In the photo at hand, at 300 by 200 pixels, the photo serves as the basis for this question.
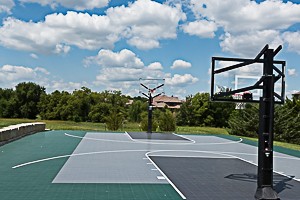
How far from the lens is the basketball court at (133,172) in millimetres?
6305

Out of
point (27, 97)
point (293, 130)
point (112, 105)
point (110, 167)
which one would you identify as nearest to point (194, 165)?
point (110, 167)

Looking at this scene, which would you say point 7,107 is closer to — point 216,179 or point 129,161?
point 129,161

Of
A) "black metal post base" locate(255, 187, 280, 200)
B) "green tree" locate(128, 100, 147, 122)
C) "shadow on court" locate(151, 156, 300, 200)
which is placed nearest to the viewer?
"black metal post base" locate(255, 187, 280, 200)

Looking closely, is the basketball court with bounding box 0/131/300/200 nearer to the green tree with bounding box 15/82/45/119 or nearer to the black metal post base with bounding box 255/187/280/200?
the black metal post base with bounding box 255/187/280/200

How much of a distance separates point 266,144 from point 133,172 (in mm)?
3204

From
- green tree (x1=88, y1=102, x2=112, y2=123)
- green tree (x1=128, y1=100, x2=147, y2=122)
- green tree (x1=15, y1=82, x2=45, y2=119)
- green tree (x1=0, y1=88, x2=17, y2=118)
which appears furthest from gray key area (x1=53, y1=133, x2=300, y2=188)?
green tree (x1=0, y1=88, x2=17, y2=118)

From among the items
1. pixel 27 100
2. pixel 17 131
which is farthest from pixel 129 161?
pixel 27 100

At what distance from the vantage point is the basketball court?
6.30 m

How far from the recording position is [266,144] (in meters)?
5.99

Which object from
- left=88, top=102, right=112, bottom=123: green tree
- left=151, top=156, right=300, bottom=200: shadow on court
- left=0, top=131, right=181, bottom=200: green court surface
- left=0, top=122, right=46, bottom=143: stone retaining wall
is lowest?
left=0, top=131, right=181, bottom=200: green court surface

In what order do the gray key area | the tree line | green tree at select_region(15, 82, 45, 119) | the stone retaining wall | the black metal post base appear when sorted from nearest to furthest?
the black metal post base → the gray key area → the stone retaining wall → the tree line → green tree at select_region(15, 82, 45, 119)

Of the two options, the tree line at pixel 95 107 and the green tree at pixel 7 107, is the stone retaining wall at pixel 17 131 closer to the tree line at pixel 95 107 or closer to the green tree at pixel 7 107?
the tree line at pixel 95 107

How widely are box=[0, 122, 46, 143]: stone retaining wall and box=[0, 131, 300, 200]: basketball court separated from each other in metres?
0.42

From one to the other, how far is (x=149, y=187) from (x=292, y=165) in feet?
16.5
